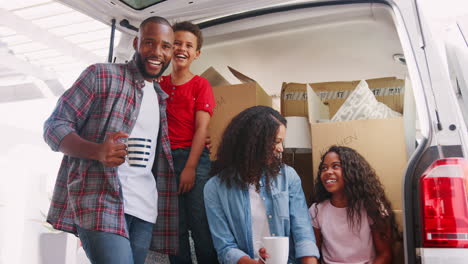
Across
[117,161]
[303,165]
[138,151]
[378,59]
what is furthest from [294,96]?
[117,161]

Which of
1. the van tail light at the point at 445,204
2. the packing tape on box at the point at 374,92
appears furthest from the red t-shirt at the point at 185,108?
the van tail light at the point at 445,204

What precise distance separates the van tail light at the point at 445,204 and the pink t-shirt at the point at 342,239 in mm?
802

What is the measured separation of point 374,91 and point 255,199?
1163 mm

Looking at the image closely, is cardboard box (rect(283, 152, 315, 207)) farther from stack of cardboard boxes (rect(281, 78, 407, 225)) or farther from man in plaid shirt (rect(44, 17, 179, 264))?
man in plaid shirt (rect(44, 17, 179, 264))

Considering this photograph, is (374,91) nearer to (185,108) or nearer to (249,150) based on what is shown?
(249,150)

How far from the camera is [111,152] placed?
4.35ft

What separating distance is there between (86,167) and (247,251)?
2.35ft

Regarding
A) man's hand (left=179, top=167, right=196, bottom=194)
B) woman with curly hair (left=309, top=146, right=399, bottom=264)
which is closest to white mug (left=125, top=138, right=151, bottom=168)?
man's hand (left=179, top=167, right=196, bottom=194)

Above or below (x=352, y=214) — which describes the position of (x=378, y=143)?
above

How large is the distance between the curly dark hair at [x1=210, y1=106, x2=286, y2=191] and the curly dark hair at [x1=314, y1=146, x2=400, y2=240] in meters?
0.33

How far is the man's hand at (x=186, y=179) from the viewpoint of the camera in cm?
180

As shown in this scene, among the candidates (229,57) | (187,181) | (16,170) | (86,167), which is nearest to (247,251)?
(187,181)

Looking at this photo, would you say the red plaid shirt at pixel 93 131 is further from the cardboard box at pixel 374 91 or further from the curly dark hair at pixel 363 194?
the cardboard box at pixel 374 91

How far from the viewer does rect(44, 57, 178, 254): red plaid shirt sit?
54.5 inches
